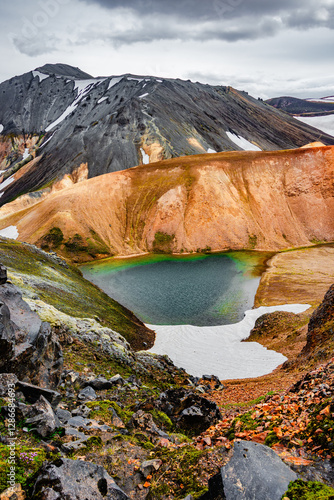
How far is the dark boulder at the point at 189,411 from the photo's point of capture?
38.1 feet

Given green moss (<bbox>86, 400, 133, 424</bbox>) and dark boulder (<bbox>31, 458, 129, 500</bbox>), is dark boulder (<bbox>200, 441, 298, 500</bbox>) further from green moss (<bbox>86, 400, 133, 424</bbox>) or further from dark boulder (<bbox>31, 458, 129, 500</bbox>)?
green moss (<bbox>86, 400, 133, 424</bbox>)

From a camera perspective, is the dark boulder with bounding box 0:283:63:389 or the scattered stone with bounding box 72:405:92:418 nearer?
the dark boulder with bounding box 0:283:63:389

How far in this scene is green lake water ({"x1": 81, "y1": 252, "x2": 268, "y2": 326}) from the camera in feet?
133

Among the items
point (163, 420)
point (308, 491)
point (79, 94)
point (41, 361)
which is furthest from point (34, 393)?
point (79, 94)

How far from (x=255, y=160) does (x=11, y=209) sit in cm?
7205

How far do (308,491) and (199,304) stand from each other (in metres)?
38.1

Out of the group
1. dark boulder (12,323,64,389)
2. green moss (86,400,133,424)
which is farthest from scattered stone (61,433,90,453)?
dark boulder (12,323,64,389)

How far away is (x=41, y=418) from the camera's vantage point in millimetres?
7551

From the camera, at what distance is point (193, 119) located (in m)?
136

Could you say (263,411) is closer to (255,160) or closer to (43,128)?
(255,160)

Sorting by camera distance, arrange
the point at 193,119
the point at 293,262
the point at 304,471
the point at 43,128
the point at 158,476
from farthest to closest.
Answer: the point at 43,128
the point at 193,119
the point at 293,262
the point at 158,476
the point at 304,471

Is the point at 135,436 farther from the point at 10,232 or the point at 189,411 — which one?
the point at 10,232

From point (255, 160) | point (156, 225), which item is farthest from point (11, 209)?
point (255, 160)

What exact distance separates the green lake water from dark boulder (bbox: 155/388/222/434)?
24.9m
